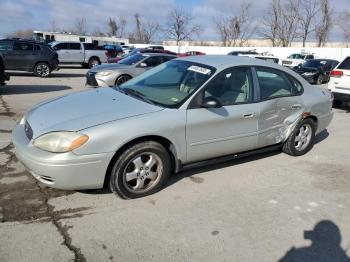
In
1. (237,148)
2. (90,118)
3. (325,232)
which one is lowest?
(325,232)

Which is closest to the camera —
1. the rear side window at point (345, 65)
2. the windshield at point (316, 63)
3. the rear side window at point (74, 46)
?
the rear side window at point (345, 65)

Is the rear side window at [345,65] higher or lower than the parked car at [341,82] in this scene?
higher

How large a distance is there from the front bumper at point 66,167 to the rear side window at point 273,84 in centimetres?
247

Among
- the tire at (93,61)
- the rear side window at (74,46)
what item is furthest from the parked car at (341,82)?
the rear side window at (74,46)

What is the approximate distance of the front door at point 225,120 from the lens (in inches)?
170

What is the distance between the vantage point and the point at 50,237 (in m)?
→ 3.25

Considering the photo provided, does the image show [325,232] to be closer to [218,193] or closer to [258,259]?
[258,259]

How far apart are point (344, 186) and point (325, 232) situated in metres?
1.41

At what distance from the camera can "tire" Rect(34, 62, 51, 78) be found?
1609cm

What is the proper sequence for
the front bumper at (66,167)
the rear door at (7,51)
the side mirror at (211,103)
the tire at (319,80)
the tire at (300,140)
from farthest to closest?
the tire at (319,80) → the rear door at (7,51) → the tire at (300,140) → the side mirror at (211,103) → the front bumper at (66,167)

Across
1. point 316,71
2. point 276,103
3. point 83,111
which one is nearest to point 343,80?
point 276,103

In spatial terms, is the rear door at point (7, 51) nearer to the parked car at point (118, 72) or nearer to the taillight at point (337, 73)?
the parked car at point (118, 72)

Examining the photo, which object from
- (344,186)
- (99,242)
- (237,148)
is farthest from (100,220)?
(344,186)

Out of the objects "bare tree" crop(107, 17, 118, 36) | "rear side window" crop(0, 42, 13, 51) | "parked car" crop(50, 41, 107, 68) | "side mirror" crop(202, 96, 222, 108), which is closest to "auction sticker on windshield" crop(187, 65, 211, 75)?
"side mirror" crop(202, 96, 222, 108)
